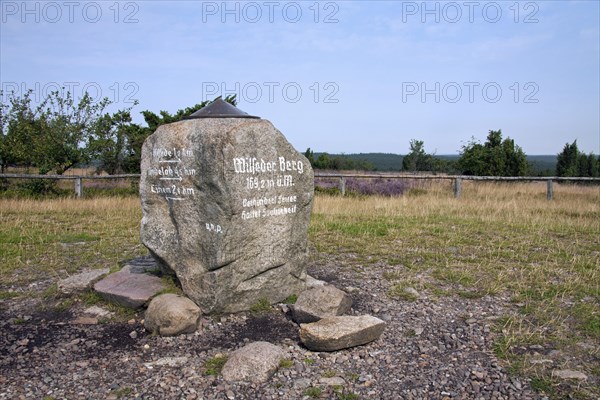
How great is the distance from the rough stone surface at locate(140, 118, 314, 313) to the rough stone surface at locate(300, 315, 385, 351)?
1.14 meters

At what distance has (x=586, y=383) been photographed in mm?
3945

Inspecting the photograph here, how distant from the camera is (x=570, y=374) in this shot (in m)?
4.07

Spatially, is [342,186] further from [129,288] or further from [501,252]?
[129,288]

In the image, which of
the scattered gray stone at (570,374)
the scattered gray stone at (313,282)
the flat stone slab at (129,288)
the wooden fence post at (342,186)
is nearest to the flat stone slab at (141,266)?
the flat stone slab at (129,288)

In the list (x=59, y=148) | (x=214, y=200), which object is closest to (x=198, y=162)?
(x=214, y=200)

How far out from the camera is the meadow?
5062 millimetres

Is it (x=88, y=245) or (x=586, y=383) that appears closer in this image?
(x=586, y=383)

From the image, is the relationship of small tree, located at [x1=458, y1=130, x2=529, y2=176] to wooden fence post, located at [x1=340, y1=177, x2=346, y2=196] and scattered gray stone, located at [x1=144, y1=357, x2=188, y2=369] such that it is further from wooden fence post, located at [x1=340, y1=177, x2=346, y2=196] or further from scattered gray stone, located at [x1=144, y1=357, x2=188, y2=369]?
scattered gray stone, located at [x1=144, y1=357, x2=188, y2=369]

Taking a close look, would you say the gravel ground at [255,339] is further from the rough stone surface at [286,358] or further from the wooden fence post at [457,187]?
the wooden fence post at [457,187]

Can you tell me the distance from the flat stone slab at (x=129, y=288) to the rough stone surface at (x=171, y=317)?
1.42 ft

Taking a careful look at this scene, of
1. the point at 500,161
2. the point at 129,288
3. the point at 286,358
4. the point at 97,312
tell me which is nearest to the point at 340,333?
the point at 286,358

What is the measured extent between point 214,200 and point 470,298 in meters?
3.10

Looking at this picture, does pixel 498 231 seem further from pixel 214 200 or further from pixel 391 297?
pixel 214 200

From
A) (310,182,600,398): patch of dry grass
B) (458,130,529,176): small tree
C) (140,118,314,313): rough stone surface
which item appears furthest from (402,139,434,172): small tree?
(140,118,314,313): rough stone surface
